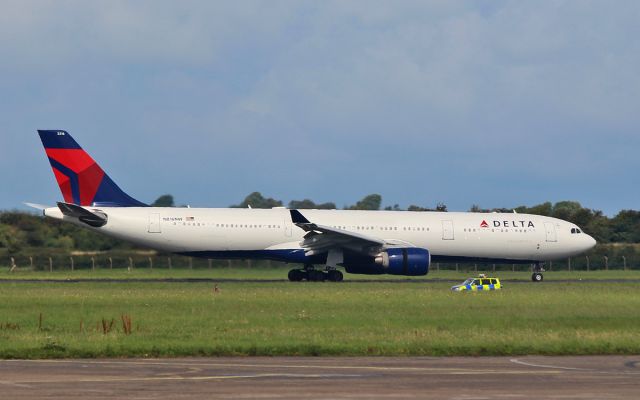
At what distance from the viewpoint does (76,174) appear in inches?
2044

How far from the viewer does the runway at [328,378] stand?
15.4 metres

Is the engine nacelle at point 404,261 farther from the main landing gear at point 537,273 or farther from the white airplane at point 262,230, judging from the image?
the main landing gear at point 537,273

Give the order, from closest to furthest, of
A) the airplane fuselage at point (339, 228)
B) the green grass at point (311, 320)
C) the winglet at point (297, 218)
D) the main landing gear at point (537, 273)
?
the green grass at point (311, 320)
the winglet at point (297, 218)
the airplane fuselage at point (339, 228)
the main landing gear at point (537, 273)

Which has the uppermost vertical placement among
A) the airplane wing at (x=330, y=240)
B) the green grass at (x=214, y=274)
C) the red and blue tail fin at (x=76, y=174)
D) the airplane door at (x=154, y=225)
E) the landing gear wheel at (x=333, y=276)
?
the red and blue tail fin at (x=76, y=174)

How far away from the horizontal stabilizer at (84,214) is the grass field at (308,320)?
14.2ft

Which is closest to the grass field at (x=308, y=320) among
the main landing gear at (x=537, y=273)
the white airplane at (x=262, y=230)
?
the white airplane at (x=262, y=230)

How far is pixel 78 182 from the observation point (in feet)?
170

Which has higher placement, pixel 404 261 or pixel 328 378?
pixel 404 261

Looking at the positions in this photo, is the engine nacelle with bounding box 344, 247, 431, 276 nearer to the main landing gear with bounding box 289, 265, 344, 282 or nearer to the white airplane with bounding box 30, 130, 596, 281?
the white airplane with bounding box 30, 130, 596, 281

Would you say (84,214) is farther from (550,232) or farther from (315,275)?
(550,232)

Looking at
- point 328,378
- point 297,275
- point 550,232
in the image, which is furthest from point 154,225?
point 328,378

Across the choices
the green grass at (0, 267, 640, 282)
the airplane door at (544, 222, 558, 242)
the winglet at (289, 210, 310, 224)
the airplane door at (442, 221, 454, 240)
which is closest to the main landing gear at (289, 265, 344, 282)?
the green grass at (0, 267, 640, 282)

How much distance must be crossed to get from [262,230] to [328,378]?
34.4m

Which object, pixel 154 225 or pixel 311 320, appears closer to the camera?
pixel 311 320
